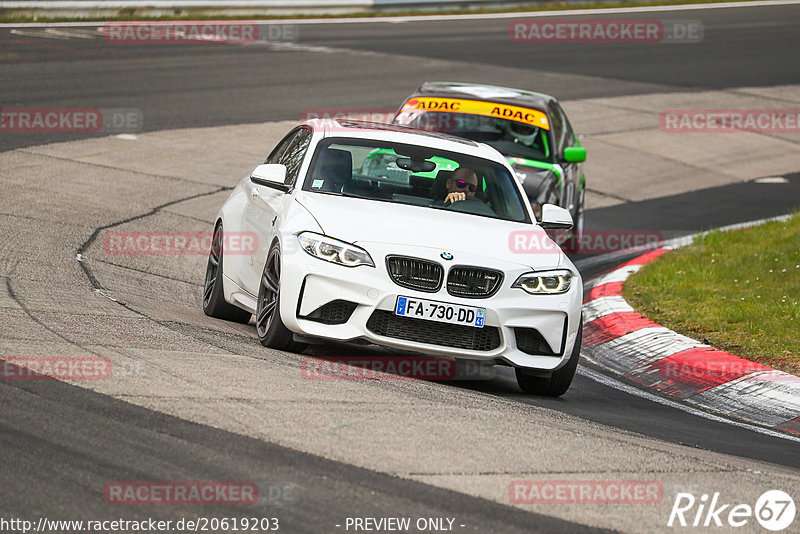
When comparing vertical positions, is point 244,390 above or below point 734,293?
above

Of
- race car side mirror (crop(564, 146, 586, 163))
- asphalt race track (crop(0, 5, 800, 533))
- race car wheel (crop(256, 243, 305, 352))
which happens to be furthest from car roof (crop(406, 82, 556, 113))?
race car wheel (crop(256, 243, 305, 352))

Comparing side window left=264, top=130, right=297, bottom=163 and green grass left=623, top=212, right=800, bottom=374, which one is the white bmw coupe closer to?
side window left=264, top=130, right=297, bottom=163

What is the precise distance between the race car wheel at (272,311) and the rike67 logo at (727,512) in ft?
9.94

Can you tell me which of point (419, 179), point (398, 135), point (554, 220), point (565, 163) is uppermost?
point (398, 135)

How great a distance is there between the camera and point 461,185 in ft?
28.3

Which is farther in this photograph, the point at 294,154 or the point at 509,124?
the point at 509,124

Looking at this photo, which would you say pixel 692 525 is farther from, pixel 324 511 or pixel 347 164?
pixel 347 164

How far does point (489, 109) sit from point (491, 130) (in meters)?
0.25

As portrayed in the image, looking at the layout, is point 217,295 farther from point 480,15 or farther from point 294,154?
point 480,15

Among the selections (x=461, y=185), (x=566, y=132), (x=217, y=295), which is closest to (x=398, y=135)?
(x=461, y=185)

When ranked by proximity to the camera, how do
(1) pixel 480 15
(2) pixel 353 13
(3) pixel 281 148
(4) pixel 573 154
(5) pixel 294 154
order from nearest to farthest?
(5) pixel 294 154 < (3) pixel 281 148 < (4) pixel 573 154 < (2) pixel 353 13 < (1) pixel 480 15

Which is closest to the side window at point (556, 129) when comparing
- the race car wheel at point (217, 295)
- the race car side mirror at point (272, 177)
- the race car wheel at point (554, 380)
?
the race car wheel at point (217, 295)

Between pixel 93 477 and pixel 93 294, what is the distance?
13.4 ft

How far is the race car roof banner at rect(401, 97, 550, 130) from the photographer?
43.8 feet
